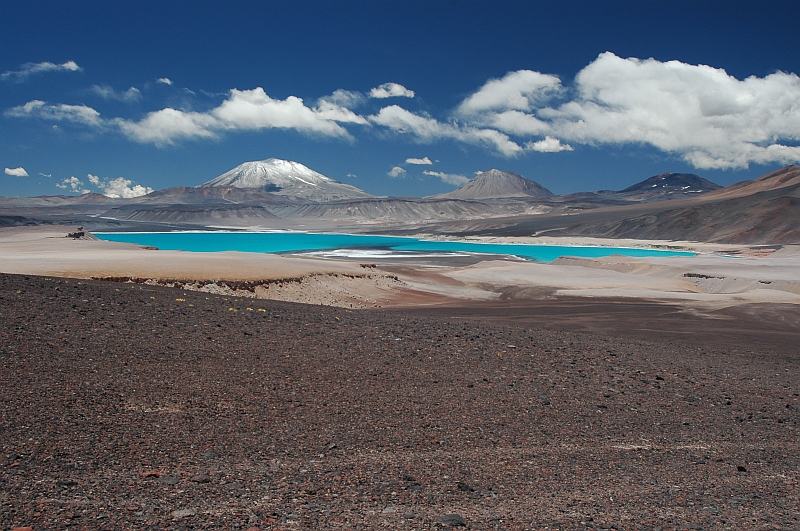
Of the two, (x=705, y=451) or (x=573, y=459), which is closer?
(x=573, y=459)

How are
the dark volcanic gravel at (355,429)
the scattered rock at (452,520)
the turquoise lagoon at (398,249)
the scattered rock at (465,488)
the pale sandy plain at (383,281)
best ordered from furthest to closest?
1. the turquoise lagoon at (398,249)
2. the pale sandy plain at (383,281)
3. the scattered rock at (465,488)
4. the dark volcanic gravel at (355,429)
5. the scattered rock at (452,520)

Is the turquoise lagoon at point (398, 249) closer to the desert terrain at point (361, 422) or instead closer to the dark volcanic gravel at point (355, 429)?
the desert terrain at point (361, 422)

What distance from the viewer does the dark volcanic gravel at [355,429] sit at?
15.7 ft

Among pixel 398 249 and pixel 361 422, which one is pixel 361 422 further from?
pixel 398 249

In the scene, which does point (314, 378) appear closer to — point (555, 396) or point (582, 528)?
point (555, 396)

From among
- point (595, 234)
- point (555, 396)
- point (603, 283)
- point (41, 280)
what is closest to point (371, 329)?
point (555, 396)

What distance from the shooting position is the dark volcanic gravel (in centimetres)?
478

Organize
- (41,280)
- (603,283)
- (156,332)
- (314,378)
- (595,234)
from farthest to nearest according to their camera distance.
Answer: (595,234) → (603,283) → (41,280) → (156,332) → (314,378)

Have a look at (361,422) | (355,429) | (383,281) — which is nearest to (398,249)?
(383,281)

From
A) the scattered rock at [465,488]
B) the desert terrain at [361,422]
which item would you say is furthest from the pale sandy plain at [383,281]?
the scattered rock at [465,488]

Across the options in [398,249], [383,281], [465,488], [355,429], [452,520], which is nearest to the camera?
[452,520]

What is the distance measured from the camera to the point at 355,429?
648 centimetres

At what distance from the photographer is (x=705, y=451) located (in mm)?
6656

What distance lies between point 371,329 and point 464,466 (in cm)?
550
